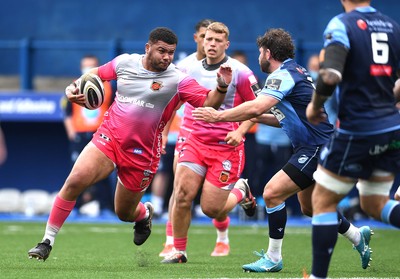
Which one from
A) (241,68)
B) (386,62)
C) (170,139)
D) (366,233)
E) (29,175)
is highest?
(386,62)

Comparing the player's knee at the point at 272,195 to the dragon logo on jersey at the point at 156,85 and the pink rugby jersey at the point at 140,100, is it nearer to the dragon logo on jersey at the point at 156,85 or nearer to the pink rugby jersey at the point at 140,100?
the pink rugby jersey at the point at 140,100

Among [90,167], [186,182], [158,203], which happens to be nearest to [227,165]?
[186,182]

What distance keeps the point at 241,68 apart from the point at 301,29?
8.97 m

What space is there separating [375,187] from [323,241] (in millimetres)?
669

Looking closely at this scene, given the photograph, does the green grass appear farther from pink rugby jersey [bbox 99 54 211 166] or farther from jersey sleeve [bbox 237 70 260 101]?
jersey sleeve [bbox 237 70 260 101]

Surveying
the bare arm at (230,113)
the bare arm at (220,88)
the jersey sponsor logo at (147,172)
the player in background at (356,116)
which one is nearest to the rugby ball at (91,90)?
the jersey sponsor logo at (147,172)

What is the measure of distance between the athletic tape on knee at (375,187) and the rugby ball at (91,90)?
3232 mm

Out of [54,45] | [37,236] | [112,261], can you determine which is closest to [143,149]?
[112,261]

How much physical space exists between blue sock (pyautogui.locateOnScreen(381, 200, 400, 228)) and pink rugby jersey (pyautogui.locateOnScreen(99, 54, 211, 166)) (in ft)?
9.55

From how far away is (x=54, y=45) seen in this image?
19.1 metres

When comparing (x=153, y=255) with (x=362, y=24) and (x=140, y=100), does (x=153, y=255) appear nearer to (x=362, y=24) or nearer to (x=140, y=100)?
(x=140, y=100)

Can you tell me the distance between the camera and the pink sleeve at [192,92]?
9.69m

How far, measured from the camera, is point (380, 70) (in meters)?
7.38

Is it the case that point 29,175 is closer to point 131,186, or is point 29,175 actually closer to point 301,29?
point 301,29
